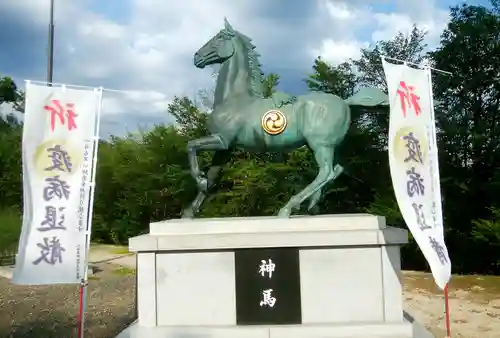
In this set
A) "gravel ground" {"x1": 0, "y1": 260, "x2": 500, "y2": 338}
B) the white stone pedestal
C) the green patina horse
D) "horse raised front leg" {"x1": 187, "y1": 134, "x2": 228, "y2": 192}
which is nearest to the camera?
the white stone pedestal

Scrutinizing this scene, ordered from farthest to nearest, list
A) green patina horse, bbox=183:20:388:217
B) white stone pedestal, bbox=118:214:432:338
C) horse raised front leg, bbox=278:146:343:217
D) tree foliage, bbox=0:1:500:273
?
tree foliage, bbox=0:1:500:273 → green patina horse, bbox=183:20:388:217 → horse raised front leg, bbox=278:146:343:217 → white stone pedestal, bbox=118:214:432:338

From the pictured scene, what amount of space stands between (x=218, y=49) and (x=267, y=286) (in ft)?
8.41

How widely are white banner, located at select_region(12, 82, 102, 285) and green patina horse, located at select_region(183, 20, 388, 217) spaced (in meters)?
1.34

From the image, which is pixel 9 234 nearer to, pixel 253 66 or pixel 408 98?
pixel 253 66

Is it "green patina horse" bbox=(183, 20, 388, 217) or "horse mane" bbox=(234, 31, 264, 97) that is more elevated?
"horse mane" bbox=(234, 31, 264, 97)

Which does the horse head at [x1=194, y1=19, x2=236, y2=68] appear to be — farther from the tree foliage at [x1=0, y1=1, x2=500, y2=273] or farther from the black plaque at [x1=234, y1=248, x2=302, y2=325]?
the tree foliage at [x1=0, y1=1, x2=500, y2=273]

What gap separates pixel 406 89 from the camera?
4.27m

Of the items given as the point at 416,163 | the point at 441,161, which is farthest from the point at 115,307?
the point at 441,161

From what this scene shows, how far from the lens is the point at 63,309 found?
7656mm

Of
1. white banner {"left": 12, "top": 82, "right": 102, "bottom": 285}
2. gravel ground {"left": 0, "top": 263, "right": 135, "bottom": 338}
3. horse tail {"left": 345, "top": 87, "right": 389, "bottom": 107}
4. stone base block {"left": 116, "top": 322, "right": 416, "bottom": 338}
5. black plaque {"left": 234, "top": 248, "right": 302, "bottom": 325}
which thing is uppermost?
horse tail {"left": 345, "top": 87, "right": 389, "bottom": 107}

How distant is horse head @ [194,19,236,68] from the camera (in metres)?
5.52

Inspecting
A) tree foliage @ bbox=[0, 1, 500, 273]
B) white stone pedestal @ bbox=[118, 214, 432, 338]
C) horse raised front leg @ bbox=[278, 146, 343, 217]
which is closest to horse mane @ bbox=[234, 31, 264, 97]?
horse raised front leg @ bbox=[278, 146, 343, 217]

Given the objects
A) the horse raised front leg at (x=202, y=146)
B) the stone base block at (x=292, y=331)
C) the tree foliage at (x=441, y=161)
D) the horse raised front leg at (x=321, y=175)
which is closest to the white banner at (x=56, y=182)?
the stone base block at (x=292, y=331)

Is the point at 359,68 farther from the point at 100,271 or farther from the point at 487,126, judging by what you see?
the point at 100,271
